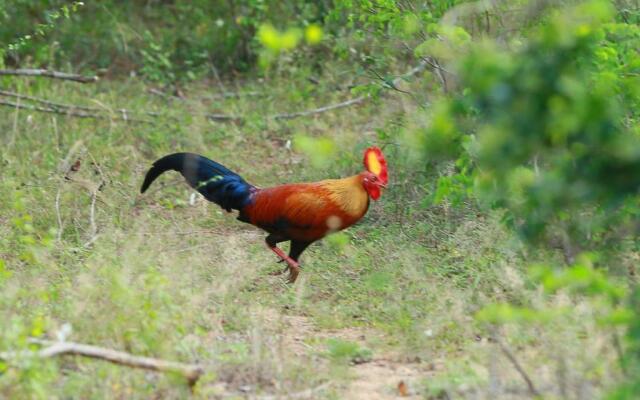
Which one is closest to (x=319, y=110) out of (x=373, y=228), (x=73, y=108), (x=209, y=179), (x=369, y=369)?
(x=73, y=108)

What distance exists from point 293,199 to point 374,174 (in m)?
0.53

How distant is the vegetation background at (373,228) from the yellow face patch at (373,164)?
31 centimetres

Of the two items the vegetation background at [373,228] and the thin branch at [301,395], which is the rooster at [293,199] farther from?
the thin branch at [301,395]

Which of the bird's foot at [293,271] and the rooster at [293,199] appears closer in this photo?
the rooster at [293,199]

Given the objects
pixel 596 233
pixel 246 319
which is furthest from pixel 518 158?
pixel 246 319

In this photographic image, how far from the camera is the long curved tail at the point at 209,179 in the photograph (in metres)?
7.00

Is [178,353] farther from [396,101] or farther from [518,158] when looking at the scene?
[396,101]

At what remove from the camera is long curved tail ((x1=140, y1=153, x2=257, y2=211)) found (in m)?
7.00

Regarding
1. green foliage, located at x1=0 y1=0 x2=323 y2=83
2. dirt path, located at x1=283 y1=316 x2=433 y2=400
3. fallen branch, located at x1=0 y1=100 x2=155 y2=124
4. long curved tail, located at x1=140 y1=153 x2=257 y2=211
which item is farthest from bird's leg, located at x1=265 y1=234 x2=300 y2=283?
green foliage, located at x1=0 y1=0 x2=323 y2=83

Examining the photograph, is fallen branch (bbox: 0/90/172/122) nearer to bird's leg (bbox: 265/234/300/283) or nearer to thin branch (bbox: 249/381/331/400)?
bird's leg (bbox: 265/234/300/283)

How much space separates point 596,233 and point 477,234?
1.41m

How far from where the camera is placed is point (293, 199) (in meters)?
6.64

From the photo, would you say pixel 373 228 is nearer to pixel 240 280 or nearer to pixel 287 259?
pixel 287 259

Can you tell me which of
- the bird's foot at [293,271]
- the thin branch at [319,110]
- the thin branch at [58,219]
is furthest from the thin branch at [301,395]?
the thin branch at [319,110]
